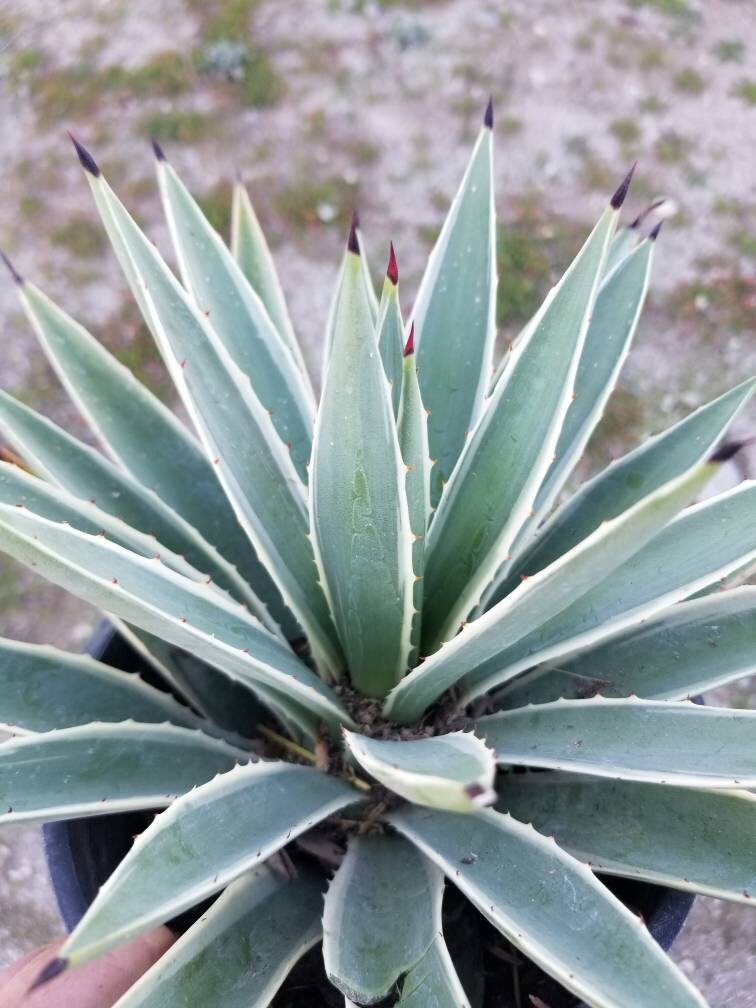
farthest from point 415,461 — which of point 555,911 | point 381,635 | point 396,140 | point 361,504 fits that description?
point 396,140

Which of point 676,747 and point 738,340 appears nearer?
point 676,747

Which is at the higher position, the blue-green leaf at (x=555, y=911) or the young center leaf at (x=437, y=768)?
the young center leaf at (x=437, y=768)

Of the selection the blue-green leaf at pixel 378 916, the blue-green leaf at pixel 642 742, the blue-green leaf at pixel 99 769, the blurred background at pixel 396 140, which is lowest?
the blue-green leaf at pixel 378 916

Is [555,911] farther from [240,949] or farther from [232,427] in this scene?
[232,427]

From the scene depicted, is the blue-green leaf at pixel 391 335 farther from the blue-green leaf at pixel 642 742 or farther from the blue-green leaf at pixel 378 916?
the blue-green leaf at pixel 378 916

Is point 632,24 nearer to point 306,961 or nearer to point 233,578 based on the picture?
point 233,578

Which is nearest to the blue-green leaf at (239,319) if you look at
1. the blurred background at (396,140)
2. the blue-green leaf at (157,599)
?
the blue-green leaf at (157,599)

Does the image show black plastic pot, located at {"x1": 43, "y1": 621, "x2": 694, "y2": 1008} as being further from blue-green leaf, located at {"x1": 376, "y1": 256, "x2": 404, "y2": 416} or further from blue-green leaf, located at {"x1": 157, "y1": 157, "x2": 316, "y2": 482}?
blue-green leaf, located at {"x1": 376, "y1": 256, "x2": 404, "y2": 416}

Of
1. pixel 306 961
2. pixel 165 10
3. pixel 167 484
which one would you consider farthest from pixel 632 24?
pixel 306 961

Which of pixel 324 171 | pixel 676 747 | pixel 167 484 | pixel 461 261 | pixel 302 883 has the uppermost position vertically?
pixel 324 171
